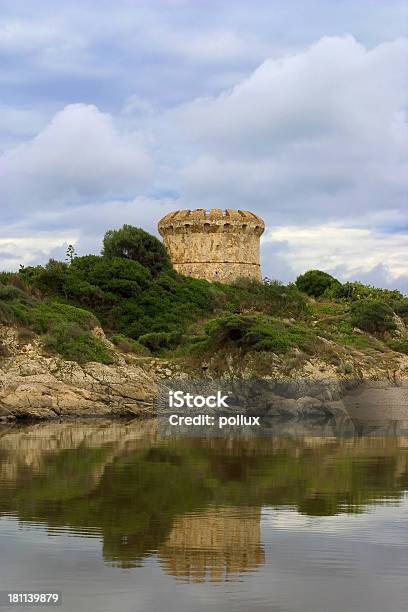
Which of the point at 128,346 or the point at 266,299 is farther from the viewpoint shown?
the point at 266,299

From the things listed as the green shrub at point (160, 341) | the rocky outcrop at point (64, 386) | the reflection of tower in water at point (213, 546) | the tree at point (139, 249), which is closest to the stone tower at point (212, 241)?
the tree at point (139, 249)

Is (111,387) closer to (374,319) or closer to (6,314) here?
(6,314)

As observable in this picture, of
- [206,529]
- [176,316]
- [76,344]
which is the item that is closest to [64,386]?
[76,344]

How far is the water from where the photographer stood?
7.77m

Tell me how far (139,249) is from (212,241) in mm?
5550

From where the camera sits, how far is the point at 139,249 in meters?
46.8

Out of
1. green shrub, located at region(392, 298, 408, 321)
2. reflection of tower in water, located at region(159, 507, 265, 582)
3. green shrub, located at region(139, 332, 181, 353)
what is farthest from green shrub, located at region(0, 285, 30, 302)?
green shrub, located at region(392, 298, 408, 321)

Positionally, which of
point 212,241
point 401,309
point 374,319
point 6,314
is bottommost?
point 6,314

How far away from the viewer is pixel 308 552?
30.1 feet

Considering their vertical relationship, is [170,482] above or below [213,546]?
above

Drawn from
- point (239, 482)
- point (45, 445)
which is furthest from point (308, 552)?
point (45, 445)

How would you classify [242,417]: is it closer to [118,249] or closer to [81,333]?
[81,333]

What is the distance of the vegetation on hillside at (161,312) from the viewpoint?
32.0 meters

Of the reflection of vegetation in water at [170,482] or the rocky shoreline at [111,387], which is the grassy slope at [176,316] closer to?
the rocky shoreline at [111,387]
